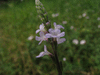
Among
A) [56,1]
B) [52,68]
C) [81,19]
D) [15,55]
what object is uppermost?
[56,1]

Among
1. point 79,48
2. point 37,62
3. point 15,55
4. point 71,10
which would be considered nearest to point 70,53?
point 79,48

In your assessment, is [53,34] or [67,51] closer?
[53,34]

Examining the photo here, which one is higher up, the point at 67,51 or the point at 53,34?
the point at 53,34

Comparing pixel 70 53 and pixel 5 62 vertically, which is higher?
pixel 70 53

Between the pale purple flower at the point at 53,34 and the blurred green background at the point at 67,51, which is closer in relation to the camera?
the pale purple flower at the point at 53,34

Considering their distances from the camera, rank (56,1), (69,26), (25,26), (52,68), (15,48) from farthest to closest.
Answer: (56,1)
(25,26)
(69,26)
(15,48)
(52,68)

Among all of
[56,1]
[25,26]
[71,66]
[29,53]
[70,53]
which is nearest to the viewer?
[71,66]

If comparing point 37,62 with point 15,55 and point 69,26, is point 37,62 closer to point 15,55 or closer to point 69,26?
point 15,55

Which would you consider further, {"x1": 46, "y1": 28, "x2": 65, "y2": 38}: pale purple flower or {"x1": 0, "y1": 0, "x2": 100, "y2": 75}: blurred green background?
{"x1": 0, "y1": 0, "x2": 100, "y2": 75}: blurred green background

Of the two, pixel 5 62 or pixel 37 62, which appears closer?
pixel 37 62

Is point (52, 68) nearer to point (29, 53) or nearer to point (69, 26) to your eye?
point (29, 53)

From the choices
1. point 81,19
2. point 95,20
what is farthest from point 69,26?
point 95,20
